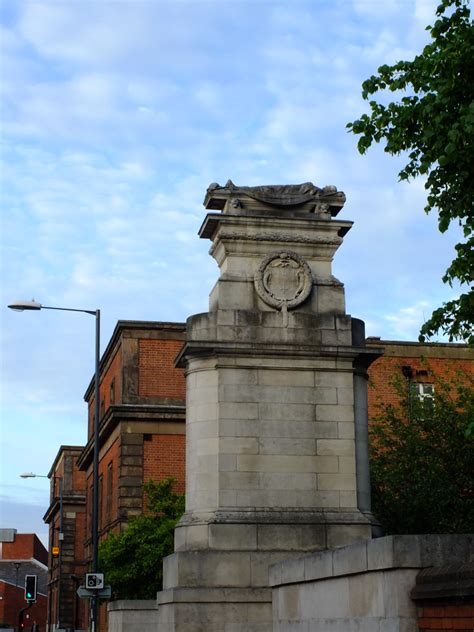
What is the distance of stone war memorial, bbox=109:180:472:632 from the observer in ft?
55.8

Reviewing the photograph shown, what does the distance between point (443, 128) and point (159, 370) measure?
1018 inches

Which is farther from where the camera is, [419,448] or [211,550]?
[419,448]

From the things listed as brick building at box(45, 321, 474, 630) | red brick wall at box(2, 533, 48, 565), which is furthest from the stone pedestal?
red brick wall at box(2, 533, 48, 565)

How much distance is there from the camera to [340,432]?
59.7 ft

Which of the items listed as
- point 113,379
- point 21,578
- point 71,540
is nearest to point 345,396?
point 113,379

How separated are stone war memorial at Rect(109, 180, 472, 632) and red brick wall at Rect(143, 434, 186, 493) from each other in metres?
19.5

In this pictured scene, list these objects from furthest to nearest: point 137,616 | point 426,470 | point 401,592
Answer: point 426,470
point 137,616
point 401,592

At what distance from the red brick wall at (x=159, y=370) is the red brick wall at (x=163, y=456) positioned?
1.72 metres

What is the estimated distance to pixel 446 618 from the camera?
1035cm

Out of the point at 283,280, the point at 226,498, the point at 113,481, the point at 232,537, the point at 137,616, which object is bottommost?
the point at 137,616

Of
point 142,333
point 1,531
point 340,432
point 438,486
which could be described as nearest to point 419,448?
point 438,486

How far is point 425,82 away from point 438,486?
1418 cm

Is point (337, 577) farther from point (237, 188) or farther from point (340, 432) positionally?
point (237, 188)

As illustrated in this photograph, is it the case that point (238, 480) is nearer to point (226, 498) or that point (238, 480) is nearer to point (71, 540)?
point (226, 498)
